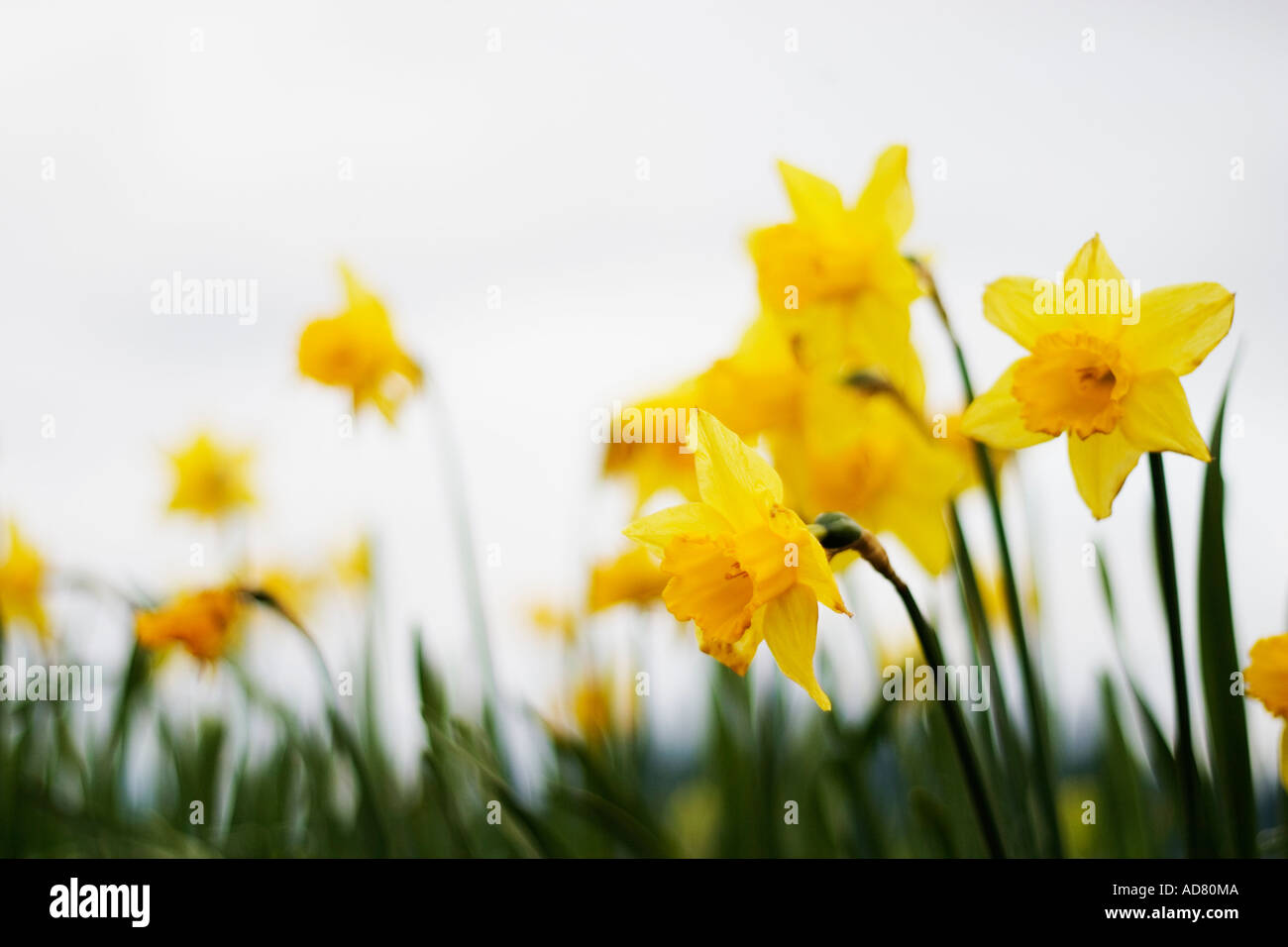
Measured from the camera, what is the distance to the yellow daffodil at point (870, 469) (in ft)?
3.72

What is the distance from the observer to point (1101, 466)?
84cm

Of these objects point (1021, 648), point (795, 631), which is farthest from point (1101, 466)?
point (795, 631)

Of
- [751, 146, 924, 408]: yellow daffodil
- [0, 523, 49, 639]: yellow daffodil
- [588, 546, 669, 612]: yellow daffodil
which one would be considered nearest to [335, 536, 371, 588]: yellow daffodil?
[0, 523, 49, 639]: yellow daffodil

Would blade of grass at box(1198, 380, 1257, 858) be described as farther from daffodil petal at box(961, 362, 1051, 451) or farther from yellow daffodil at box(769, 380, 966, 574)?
yellow daffodil at box(769, 380, 966, 574)

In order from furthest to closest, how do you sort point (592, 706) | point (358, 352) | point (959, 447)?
point (592, 706), point (358, 352), point (959, 447)

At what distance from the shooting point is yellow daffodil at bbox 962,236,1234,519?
2.61ft

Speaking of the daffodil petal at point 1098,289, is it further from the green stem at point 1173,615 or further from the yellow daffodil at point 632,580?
the yellow daffodil at point 632,580

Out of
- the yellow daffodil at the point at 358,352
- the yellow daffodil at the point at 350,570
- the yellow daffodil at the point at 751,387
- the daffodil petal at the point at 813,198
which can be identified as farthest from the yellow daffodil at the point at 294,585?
the daffodil petal at the point at 813,198

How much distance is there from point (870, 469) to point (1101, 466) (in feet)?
1.17

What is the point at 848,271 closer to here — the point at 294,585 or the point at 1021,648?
the point at 1021,648

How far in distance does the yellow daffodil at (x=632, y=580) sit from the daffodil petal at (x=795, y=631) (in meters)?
0.64
